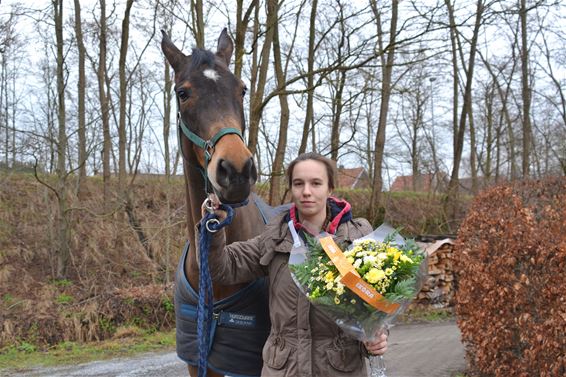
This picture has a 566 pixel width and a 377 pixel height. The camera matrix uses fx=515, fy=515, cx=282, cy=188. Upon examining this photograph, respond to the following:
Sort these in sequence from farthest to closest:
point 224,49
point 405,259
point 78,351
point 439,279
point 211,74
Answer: point 439,279 < point 78,351 < point 224,49 < point 211,74 < point 405,259

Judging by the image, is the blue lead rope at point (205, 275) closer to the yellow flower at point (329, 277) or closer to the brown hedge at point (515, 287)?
the yellow flower at point (329, 277)

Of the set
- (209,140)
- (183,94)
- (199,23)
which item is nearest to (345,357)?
(209,140)

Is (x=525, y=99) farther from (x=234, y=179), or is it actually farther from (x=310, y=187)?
(x=234, y=179)

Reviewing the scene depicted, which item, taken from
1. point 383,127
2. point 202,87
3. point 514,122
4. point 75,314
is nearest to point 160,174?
point 383,127

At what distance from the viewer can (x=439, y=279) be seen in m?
11.4

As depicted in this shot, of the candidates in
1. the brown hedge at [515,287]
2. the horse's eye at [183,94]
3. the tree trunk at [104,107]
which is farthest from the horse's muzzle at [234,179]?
the tree trunk at [104,107]

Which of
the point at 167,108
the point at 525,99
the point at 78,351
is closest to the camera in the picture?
the point at 78,351

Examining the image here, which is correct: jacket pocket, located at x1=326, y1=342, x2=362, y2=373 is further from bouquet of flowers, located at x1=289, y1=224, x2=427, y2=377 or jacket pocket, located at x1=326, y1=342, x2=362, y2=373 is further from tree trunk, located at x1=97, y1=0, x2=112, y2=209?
tree trunk, located at x1=97, y1=0, x2=112, y2=209

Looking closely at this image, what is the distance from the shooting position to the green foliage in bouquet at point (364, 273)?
2129 mm

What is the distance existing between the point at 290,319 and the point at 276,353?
17 centimetres

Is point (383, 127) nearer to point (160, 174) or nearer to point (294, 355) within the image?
point (160, 174)

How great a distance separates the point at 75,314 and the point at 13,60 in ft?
37.0

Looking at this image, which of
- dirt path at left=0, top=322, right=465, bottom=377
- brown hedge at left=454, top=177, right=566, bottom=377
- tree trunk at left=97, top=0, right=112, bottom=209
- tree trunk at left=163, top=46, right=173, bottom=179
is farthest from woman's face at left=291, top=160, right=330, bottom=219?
tree trunk at left=163, top=46, right=173, bottom=179

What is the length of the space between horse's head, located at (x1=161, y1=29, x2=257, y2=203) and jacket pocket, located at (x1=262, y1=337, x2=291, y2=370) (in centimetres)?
74
